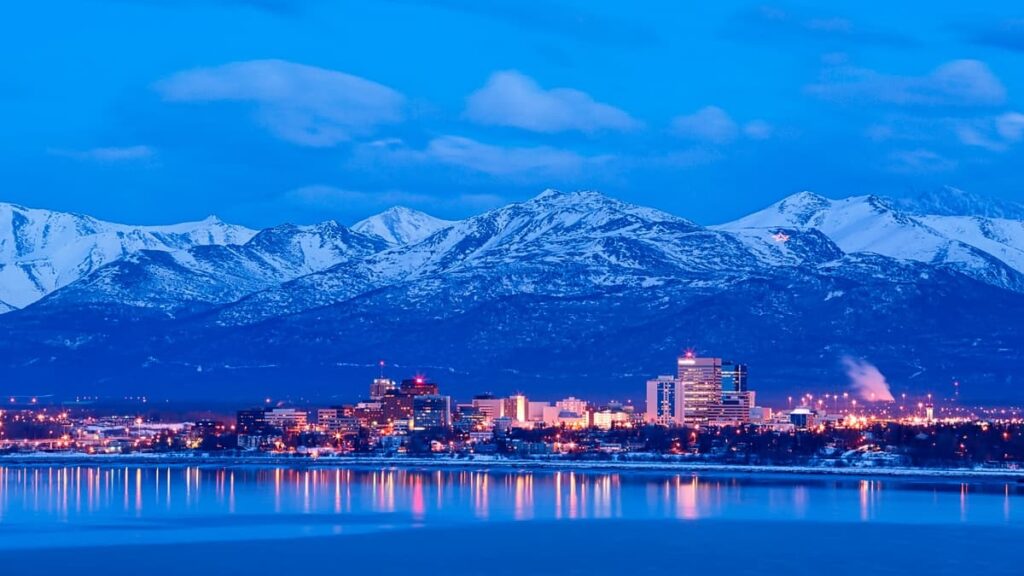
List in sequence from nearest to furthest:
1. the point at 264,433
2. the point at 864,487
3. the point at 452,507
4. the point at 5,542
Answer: the point at 5,542, the point at 452,507, the point at 864,487, the point at 264,433

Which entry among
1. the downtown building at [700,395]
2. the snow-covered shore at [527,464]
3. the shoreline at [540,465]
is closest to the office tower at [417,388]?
the downtown building at [700,395]

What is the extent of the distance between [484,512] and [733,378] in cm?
11154

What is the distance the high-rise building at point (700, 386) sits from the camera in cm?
17900

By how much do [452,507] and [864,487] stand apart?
933 inches

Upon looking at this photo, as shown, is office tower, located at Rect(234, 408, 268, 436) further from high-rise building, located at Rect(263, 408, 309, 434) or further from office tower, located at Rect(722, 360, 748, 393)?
office tower, located at Rect(722, 360, 748, 393)

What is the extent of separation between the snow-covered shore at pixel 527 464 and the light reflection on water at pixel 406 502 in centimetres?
587

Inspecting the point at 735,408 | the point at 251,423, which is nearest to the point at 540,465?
the point at 251,423

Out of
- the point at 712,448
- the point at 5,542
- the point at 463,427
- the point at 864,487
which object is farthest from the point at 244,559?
the point at 463,427

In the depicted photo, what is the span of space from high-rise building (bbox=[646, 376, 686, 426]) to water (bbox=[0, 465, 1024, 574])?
243ft

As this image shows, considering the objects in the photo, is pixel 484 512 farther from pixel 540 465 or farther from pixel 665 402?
pixel 665 402

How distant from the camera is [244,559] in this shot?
57500 millimetres

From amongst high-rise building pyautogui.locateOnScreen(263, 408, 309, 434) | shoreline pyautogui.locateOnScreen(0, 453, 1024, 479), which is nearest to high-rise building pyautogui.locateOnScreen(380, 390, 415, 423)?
high-rise building pyautogui.locateOnScreen(263, 408, 309, 434)

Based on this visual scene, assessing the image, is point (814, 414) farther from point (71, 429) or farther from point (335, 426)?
point (71, 429)

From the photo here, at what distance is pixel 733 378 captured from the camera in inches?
7259
